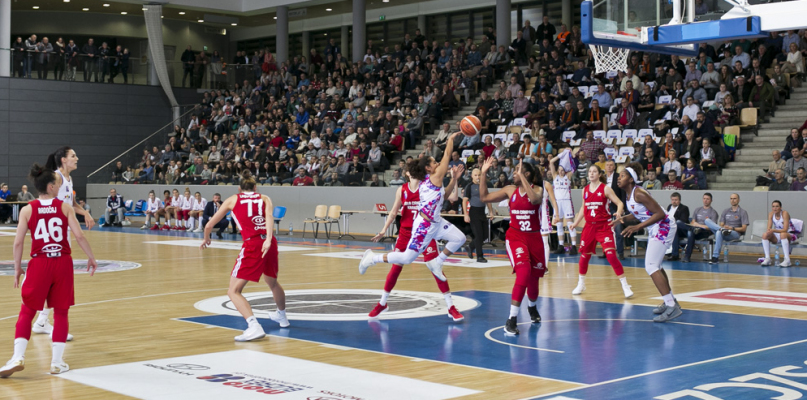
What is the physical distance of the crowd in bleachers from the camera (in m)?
21.1

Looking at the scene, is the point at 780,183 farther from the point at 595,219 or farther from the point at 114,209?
the point at 114,209

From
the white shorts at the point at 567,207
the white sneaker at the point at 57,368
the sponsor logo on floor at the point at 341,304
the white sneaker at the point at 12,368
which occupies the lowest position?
the sponsor logo on floor at the point at 341,304

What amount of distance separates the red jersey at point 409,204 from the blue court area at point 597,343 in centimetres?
117

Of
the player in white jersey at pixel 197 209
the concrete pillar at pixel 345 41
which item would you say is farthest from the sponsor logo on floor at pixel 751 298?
the concrete pillar at pixel 345 41

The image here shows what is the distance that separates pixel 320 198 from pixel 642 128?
32.7 feet

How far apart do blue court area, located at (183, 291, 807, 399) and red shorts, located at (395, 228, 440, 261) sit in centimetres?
74

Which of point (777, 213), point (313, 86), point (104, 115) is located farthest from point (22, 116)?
point (777, 213)

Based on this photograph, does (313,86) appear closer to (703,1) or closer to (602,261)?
(602,261)

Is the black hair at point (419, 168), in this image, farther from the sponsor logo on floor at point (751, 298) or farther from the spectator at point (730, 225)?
the spectator at point (730, 225)

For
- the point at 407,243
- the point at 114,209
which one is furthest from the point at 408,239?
the point at 114,209

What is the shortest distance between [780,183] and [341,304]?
36.9 feet

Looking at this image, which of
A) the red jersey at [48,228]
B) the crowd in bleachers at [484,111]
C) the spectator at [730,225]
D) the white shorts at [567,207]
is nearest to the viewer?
the red jersey at [48,228]

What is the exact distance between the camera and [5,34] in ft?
112

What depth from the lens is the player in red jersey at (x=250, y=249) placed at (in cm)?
856
